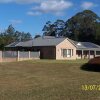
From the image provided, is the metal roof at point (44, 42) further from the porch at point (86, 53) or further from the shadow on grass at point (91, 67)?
the shadow on grass at point (91, 67)

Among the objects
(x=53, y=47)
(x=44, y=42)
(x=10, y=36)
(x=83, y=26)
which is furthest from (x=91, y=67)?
(x=83, y=26)

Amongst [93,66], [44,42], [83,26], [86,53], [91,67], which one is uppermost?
[83,26]

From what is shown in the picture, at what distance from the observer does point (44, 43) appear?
6931cm

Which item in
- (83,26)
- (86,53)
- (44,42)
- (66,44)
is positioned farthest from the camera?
(83,26)

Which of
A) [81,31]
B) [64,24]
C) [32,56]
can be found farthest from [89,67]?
[64,24]

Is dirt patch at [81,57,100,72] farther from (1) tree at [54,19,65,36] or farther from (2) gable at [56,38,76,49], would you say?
(1) tree at [54,19,65,36]

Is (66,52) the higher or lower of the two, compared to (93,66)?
higher

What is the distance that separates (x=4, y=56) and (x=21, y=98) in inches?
1427

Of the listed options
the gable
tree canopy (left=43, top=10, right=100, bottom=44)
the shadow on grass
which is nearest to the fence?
the gable

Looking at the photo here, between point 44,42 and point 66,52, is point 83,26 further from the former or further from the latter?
point 66,52

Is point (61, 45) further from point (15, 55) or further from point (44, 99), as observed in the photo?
point (44, 99)

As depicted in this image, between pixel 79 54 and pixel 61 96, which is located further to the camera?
pixel 79 54

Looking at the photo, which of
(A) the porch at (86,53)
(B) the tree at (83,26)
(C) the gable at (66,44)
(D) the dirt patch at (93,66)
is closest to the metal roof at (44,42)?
(C) the gable at (66,44)

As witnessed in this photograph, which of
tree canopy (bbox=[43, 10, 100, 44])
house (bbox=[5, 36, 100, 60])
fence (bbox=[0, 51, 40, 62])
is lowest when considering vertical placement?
fence (bbox=[0, 51, 40, 62])
